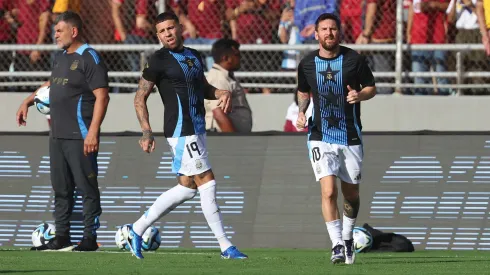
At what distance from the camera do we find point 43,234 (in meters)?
12.4

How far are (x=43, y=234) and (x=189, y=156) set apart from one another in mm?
2778

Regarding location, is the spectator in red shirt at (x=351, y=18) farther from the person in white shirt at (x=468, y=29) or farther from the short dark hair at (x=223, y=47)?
the short dark hair at (x=223, y=47)

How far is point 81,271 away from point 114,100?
28.3 ft

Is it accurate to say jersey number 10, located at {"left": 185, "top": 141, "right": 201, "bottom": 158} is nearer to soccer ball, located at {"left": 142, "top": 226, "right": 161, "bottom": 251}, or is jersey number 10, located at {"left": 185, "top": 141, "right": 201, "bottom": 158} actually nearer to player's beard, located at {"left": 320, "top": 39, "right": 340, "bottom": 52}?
player's beard, located at {"left": 320, "top": 39, "right": 340, "bottom": 52}

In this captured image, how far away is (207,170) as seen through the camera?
1035 centimetres

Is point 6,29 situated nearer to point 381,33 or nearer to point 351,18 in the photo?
A: point 351,18

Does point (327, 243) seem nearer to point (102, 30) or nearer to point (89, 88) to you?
point (89, 88)

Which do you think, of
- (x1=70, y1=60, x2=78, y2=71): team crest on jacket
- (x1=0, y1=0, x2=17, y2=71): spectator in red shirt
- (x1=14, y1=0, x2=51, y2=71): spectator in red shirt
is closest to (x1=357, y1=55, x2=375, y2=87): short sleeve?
(x1=70, y1=60, x2=78, y2=71): team crest on jacket

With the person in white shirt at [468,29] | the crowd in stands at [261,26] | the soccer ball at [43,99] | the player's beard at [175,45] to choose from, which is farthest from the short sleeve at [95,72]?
the person in white shirt at [468,29]

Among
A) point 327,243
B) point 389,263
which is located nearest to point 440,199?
point 327,243

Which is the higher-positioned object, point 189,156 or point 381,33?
point 189,156

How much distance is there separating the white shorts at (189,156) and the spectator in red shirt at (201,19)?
22.3 feet

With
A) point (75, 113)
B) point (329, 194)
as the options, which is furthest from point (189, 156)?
point (75, 113)

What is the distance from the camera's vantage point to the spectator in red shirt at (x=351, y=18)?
648 inches
